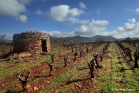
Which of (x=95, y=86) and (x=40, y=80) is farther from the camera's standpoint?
(x=40, y=80)

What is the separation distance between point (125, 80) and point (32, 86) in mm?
7232

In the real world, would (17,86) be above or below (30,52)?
below

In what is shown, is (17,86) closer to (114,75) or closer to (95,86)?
(95,86)

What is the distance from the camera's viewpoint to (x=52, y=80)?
11180 millimetres

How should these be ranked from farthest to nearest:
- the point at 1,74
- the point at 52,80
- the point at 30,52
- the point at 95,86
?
the point at 30,52 → the point at 1,74 → the point at 52,80 → the point at 95,86

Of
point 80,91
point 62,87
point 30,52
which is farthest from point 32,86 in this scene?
point 30,52

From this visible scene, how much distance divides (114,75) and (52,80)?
17.8 feet

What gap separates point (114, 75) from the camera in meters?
11.6

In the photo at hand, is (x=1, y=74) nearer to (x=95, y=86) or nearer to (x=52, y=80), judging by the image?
(x=52, y=80)

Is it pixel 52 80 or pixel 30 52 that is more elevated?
pixel 30 52

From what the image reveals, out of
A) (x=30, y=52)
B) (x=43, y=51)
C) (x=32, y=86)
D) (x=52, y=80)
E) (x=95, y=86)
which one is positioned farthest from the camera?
(x=43, y=51)

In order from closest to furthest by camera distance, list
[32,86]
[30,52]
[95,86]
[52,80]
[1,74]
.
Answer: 1. [95,86]
2. [32,86]
3. [52,80]
4. [1,74]
5. [30,52]

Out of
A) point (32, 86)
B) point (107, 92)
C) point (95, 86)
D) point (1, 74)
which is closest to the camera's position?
point (107, 92)

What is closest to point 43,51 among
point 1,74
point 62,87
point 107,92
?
point 1,74
